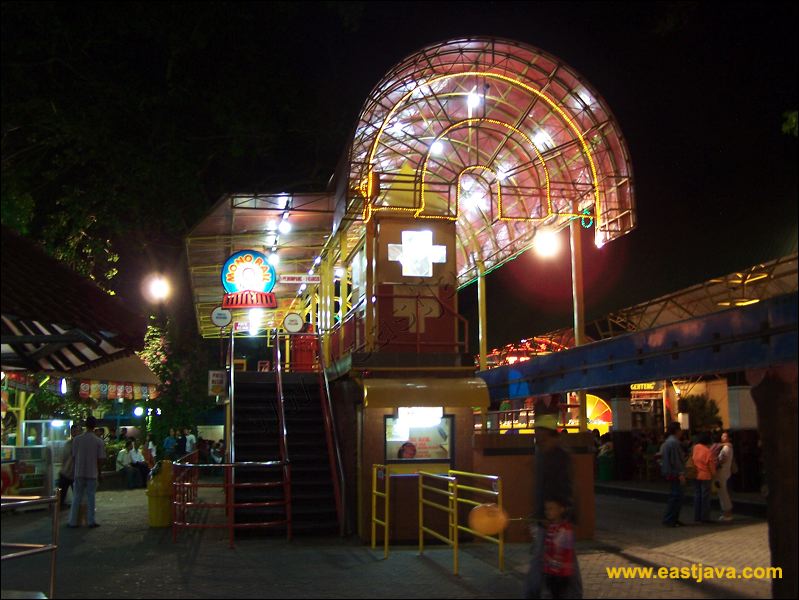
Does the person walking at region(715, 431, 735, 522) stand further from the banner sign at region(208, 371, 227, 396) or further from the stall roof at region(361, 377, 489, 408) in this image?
the banner sign at region(208, 371, 227, 396)

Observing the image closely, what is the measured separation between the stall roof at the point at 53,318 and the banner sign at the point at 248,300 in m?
8.86

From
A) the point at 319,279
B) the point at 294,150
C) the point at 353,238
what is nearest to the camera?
the point at 353,238

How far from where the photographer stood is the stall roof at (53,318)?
7.00 meters

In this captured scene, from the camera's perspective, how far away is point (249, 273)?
18.9m

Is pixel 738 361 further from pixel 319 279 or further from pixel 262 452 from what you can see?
pixel 319 279

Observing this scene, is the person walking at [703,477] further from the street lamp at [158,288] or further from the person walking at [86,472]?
the street lamp at [158,288]

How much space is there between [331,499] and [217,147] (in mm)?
18005

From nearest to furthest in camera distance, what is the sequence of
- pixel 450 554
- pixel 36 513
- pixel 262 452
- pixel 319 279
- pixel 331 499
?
1. pixel 450 554
2. pixel 331 499
3. pixel 262 452
4. pixel 36 513
5. pixel 319 279

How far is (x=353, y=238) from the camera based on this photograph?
742 inches

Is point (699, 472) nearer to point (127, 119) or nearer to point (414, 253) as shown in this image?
point (414, 253)

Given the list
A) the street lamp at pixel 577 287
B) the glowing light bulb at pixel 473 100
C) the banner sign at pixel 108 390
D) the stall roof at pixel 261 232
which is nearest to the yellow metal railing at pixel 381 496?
the street lamp at pixel 577 287

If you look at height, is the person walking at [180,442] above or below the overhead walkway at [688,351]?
below

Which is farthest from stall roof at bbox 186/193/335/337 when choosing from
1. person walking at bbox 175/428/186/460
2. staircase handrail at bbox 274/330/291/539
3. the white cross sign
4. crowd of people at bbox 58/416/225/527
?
person walking at bbox 175/428/186/460

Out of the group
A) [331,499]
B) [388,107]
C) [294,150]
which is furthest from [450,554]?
[294,150]
